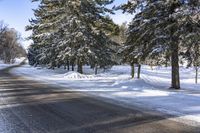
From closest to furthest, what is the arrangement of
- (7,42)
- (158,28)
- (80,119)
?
(80,119)
(158,28)
(7,42)

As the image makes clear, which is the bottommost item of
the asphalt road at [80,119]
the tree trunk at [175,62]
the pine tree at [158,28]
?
the asphalt road at [80,119]

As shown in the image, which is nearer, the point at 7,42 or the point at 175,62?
the point at 175,62

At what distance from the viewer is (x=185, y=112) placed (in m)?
11.3

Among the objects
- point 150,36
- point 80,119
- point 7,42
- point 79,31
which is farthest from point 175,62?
point 7,42

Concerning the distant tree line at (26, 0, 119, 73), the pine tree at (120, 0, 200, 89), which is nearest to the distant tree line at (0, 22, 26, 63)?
the distant tree line at (26, 0, 119, 73)

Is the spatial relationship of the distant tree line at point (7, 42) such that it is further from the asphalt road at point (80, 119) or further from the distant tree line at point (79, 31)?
the asphalt road at point (80, 119)

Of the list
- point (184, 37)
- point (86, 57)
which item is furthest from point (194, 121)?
point (86, 57)

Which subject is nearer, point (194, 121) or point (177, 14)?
point (194, 121)

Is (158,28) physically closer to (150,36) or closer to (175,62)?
(150,36)

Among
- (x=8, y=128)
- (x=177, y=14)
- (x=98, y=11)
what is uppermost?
(x=98, y=11)

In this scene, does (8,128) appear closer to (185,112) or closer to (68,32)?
(185,112)

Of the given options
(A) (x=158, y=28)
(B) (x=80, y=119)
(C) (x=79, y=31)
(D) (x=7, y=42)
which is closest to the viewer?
A: (B) (x=80, y=119)

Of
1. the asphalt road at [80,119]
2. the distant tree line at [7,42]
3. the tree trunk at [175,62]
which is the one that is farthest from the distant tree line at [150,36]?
the distant tree line at [7,42]

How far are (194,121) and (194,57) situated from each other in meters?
11.3
